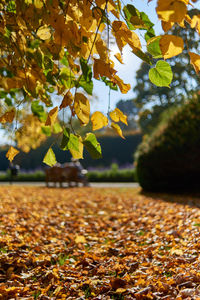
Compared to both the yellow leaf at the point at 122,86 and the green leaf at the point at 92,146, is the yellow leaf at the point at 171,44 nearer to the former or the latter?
the yellow leaf at the point at 122,86

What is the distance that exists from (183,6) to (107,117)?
2.53 ft

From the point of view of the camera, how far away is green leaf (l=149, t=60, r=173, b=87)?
1422mm

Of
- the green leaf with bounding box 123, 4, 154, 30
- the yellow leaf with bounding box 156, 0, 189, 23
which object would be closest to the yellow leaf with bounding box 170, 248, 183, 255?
the green leaf with bounding box 123, 4, 154, 30

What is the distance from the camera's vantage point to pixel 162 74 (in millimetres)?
1437

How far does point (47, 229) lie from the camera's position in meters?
3.70

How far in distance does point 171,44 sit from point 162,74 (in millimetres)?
285

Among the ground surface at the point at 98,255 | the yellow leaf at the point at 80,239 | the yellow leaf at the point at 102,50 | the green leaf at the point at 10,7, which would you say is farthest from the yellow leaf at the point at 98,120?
the yellow leaf at the point at 80,239

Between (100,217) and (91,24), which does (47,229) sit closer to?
(100,217)

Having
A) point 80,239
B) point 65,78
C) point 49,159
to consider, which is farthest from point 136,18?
point 80,239

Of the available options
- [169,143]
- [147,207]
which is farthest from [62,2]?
[169,143]

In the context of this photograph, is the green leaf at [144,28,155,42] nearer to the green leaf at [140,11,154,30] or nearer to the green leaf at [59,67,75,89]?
the green leaf at [140,11,154,30]

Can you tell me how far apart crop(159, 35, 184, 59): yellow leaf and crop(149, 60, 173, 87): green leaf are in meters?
0.22

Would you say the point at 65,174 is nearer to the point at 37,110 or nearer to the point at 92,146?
the point at 37,110

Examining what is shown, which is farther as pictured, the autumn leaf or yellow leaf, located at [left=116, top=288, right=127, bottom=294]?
yellow leaf, located at [left=116, top=288, right=127, bottom=294]
